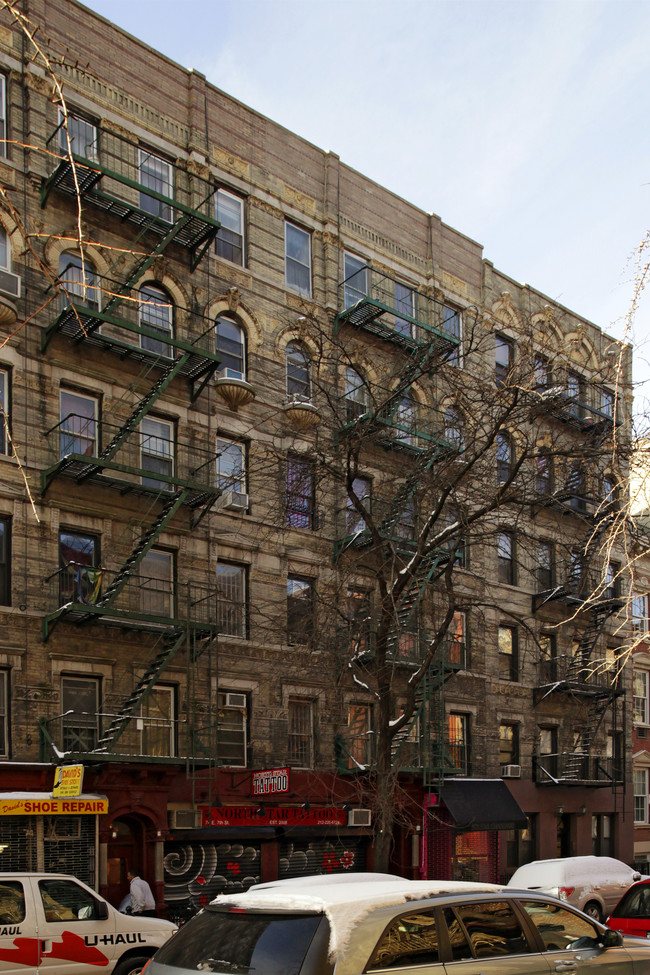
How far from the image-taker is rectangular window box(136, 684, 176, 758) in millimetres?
20188

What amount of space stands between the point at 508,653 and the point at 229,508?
11.4m

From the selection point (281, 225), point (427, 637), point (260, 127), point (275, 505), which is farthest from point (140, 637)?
point (260, 127)

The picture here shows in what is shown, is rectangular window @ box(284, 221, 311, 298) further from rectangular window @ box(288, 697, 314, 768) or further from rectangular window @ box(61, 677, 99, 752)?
rectangular window @ box(61, 677, 99, 752)

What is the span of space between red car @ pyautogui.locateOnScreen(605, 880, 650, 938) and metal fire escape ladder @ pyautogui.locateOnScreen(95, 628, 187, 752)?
945 centimetres

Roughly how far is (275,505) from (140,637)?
483 cm

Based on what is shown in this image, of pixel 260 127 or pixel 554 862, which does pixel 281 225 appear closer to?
pixel 260 127

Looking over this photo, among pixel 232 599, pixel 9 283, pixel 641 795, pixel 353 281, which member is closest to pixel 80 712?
pixel 232 599

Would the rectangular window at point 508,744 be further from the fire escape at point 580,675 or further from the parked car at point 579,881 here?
the parked car at point 579,881

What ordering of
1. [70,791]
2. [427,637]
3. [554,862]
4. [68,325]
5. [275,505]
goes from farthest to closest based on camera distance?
[427,637] → [275,505] → [554,862] → [68,325] → [70,791]

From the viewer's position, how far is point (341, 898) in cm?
639

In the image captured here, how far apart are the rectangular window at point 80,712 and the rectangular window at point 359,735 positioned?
260 inches

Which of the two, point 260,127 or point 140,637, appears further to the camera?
point 260,127

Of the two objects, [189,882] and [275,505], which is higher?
[275,505]

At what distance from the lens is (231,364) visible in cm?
2402
